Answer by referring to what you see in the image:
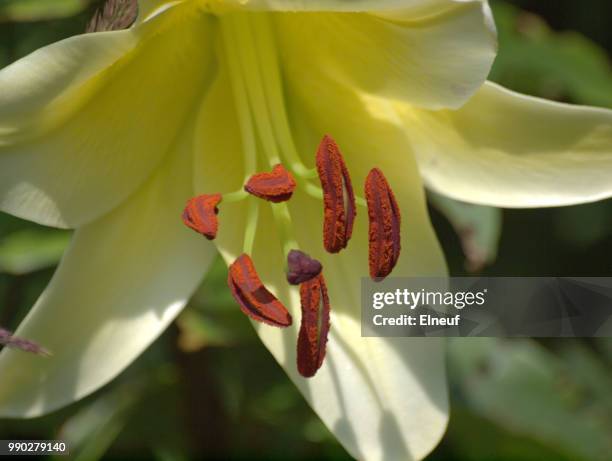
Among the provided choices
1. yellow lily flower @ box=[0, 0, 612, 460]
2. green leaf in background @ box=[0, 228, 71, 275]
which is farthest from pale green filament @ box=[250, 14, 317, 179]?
green leaf in background @ box=[0, 228, 71, 275]

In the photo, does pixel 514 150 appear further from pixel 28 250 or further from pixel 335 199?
pixel 28 250

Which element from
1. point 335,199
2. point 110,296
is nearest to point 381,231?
point 335,199

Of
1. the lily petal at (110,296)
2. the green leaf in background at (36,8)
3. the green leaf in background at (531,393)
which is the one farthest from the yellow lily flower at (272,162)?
the green leaf in background at (531,393)

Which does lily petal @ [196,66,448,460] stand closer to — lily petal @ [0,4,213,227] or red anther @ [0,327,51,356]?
lily petal @ [0,4,213,227]

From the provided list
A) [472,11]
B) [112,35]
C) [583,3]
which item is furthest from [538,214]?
[112,35]

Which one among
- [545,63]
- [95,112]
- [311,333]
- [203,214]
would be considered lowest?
[545,63]

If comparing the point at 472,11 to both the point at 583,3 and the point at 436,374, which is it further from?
the point at 583,3

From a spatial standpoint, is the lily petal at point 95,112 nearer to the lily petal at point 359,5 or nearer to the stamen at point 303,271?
the lily petal at point 359,5
